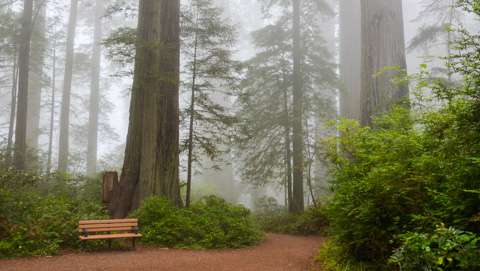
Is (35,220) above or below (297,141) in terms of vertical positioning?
below

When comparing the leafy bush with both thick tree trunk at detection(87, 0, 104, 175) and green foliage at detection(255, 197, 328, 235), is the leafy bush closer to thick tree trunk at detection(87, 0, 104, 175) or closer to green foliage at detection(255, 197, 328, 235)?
green foliage at detection(255, 197, 328, 235)

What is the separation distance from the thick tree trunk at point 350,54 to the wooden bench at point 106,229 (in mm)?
11579

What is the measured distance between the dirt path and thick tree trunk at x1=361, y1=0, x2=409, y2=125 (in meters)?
3.88

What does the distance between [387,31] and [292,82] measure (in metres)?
5.82

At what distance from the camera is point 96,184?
1275 centimetres

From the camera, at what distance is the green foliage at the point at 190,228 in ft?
29.9

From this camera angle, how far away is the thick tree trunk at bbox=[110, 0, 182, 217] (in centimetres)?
1060

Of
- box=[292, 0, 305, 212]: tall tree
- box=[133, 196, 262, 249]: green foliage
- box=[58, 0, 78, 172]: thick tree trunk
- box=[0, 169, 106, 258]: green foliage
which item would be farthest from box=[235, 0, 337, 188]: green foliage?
box=[58, 0, 78, 172]: thick tree trunk

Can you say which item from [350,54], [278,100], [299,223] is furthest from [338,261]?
[350,54]

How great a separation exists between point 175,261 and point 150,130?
4371 millimetres

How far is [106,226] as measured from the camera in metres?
8.36

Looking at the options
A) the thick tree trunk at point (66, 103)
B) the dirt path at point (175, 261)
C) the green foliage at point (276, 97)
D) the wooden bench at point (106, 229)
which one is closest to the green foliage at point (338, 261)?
the dirt path at point (175, 261)

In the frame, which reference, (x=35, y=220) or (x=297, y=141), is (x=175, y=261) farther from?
(x=297, y=141)

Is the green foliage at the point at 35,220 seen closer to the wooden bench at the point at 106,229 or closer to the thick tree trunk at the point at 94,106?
the wooden bench at the point at 106,229
